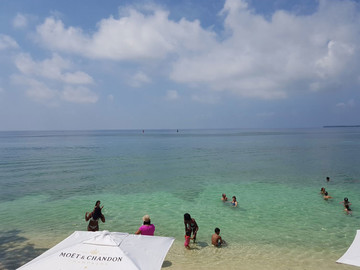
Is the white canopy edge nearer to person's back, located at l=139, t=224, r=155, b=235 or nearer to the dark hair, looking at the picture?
person's back, located at l=139, t=224, r=155, b=235

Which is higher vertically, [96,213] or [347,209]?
[96,213]

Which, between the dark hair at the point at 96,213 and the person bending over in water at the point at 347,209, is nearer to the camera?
the dark hair at the point at 96,213

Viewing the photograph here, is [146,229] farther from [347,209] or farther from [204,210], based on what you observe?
[347,209]

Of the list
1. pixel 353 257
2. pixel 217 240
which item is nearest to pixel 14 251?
pixel 217 240

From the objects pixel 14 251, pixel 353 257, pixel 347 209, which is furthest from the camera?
pixel 347 209

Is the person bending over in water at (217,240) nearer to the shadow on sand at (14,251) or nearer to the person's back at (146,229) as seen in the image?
the person's back at (146,229)

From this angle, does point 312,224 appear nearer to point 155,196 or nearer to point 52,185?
point 155,196

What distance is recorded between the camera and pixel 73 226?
1591 centimetres

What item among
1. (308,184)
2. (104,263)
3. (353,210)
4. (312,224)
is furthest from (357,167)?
(104,263)

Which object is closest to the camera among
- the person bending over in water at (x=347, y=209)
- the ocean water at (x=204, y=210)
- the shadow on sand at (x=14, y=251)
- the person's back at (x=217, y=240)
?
the shadow on sand at (x=14, y=251)

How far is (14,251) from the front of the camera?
1233cm

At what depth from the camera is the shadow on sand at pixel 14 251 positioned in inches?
438

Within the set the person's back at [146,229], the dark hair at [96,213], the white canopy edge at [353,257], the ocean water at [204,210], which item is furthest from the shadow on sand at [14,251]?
the white canopy edge at [353,257]

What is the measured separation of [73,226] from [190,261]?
843cm
